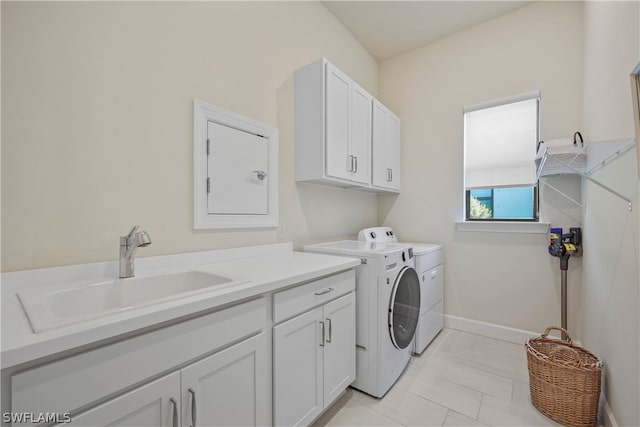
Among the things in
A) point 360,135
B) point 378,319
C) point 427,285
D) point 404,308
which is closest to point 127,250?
point 378,319

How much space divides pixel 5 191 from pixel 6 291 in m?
0.37

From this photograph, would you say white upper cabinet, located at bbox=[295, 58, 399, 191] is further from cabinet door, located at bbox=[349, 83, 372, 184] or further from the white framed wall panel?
the white framed wall panel

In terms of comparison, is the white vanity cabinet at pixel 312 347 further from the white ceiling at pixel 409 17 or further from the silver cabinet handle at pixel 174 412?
the white ceiling at pixel 409 17

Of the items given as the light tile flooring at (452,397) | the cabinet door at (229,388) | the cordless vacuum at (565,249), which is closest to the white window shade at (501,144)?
the cordless vacuum at (565,249)

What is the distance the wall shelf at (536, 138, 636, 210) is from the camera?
1.25m

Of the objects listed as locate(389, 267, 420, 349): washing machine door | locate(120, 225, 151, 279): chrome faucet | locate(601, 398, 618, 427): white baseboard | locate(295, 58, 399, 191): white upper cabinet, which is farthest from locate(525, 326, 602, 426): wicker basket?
locate(120, 225, 151, 279): chrome faucet

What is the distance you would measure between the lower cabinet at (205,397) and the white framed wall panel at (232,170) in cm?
80

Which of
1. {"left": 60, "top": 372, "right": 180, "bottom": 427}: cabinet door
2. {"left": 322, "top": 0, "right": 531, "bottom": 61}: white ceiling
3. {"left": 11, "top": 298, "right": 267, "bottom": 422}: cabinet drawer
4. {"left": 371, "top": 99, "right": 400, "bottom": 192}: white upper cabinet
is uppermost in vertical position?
{"left": 322, "top": 0, "right": 531, "bottom": 61}: white ceiling

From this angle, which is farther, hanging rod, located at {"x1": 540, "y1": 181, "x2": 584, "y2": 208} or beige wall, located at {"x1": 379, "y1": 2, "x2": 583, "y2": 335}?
beige wall, located at {"x1": 379, "y1": 2, "x2": 583, "y2": 335}

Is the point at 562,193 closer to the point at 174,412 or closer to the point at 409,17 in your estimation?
the point at 409,17

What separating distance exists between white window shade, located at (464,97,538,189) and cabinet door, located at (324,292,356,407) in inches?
76.9

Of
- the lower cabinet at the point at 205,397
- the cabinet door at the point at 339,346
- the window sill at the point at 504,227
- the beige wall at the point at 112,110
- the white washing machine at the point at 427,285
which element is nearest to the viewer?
the lower cabinet at the point at 205,397

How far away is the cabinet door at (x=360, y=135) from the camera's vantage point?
2.32 meters

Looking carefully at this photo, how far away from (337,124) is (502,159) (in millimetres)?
1690
